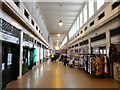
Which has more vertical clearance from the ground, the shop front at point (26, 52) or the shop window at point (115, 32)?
the shop window at point (115, 32)

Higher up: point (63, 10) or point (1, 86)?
point (63, 10)

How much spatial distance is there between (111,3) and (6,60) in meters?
5.41

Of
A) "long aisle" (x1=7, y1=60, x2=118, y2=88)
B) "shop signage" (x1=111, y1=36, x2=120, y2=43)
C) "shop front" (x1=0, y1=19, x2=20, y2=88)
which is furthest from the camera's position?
"shop signage" (x1=111, y1=36, x2=120, y2=43)

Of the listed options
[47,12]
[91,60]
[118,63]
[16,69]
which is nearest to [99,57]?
[91,60]

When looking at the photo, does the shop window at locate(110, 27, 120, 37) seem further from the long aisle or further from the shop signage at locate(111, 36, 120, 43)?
the long aisle

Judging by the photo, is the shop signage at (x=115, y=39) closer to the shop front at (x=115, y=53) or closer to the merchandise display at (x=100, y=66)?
the shop front at (x=115, y=53)

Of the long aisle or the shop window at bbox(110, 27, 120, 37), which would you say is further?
the shop window at bbox(110, 27, 120, 37)

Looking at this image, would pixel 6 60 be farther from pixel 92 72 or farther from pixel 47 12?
pixel 47 12

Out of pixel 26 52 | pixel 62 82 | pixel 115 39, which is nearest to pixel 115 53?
pixel 115 39

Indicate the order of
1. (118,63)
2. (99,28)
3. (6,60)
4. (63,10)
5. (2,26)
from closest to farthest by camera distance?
(2,26)
(6,60)
(118,63)
(99,28)
(63,10)

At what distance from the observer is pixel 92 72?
800 centimetres

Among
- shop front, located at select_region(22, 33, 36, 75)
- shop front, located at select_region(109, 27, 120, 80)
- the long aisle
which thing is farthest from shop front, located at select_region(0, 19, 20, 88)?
shop front, located at select_region(109, 27, 120, 80)

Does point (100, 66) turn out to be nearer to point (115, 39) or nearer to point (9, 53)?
point (115, 39)

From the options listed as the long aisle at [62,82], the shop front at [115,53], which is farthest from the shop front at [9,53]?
the shop front at [115,53]
